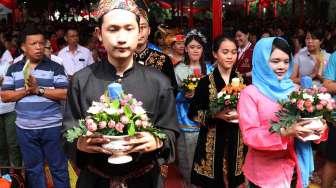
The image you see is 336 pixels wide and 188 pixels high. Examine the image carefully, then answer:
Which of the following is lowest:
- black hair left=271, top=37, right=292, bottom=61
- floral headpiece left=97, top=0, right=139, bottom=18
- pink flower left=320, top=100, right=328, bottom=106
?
pink flower left=320, top=100, right=328, bottom=106

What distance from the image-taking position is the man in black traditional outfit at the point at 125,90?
268cm

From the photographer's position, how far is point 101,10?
275 cm

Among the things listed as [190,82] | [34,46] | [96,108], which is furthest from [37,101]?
[96,108]

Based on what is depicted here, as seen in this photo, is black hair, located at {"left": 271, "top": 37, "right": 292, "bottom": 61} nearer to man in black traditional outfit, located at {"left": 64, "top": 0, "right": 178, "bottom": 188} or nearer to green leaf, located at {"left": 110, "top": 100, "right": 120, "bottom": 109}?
man in black traditional outfit, located at {"left": 64, "top": 0, "right": 178, "bottom": 188}

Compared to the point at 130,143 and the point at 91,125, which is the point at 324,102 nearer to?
the point at 130,143

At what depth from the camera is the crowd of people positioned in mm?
2719

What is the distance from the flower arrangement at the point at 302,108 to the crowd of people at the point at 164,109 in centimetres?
6

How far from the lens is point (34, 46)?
5.09 meters

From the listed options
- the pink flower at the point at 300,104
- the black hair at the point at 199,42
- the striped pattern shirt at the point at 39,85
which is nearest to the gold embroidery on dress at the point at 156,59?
the black hair at the point at 199,42

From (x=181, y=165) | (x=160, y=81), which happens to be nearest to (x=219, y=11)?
(x=181, y=165)

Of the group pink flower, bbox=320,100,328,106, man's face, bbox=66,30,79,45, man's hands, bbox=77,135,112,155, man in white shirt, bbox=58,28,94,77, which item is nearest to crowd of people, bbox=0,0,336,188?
man's hands, bbox=77,135,112,155

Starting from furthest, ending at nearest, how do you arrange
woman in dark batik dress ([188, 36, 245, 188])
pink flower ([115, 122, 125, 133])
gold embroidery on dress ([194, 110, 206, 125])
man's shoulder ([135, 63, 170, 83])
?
gold embroidery on dress ([194, 110, 206, 125]) → woman in dark batik dress ([188, 36, 245, 188]) → man's shoulder ([135, 63, 170, 83]) → pink flower ([115, 122, 125, 133])

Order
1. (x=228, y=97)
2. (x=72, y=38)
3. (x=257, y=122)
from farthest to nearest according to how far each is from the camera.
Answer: (x=72, y=38) → (x=228, y=97) → (x=257, y=122)

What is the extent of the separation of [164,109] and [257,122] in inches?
31.4
